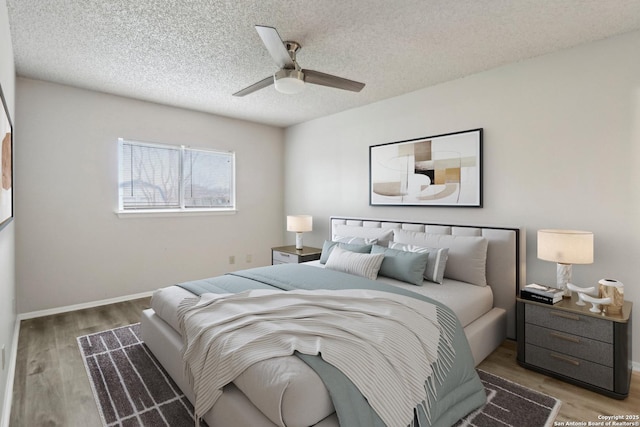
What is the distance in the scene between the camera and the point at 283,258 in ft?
14.8

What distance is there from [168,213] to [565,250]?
4.40 metres

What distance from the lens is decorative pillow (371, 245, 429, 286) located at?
2.82 metres

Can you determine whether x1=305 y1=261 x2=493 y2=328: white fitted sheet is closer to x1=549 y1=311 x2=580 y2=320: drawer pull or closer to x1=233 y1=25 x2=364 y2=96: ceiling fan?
x1=549 y1=311 x2=580 y2=320: drawer pull

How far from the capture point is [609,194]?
8.16ft

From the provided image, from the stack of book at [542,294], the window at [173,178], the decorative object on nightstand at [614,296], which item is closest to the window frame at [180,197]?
the window at [173,178]

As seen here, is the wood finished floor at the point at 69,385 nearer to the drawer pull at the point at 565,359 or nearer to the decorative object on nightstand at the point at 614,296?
the drawer pull at the point at 565,359

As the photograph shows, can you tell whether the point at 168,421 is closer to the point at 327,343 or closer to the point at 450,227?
the point at 327,343

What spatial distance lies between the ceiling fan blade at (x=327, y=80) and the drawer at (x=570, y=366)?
2.45m

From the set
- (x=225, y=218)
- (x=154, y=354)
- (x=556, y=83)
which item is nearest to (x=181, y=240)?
(x=225, y=218)

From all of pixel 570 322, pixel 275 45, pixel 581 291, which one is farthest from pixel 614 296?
pixel 275 45

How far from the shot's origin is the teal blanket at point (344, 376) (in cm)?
139

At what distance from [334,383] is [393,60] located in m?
2.68

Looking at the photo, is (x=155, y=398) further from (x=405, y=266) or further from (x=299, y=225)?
(x=299, y=225)

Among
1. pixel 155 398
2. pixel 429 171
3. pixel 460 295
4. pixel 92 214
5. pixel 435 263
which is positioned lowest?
pixel 155 398
